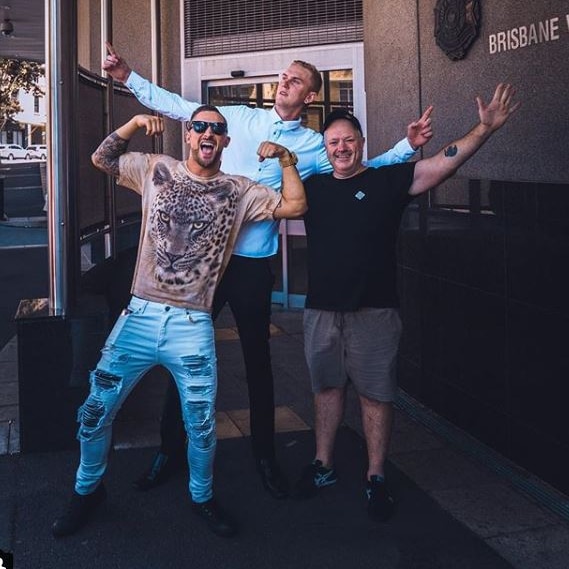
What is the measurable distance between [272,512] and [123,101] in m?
4.00

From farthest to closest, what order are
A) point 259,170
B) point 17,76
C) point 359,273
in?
point 17,76 < point 259,170 < point 359,273

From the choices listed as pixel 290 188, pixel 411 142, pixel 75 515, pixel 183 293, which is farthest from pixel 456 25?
pixel 75 515

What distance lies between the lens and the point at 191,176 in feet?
12.0

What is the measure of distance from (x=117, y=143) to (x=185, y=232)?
570 millimetres

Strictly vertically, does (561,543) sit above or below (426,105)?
below

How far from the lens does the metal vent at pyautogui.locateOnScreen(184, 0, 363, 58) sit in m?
8.38

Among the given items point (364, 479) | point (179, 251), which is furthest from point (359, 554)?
point (179, 251)

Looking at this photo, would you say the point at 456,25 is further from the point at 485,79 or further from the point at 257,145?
the point at 257,145

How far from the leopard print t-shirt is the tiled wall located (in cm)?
149

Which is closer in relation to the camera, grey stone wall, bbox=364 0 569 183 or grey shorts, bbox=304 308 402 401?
grey shorts, bbox=304 308 402 401

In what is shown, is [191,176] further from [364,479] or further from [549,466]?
[549,466]

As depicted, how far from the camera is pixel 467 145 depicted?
3660 millimetres

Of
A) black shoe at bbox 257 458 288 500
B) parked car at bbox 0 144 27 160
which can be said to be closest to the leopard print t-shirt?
black shoe at bbox 257 458 288 500

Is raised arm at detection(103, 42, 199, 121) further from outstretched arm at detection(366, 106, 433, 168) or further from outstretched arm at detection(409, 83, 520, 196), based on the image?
outstretched arm at detection(409, 83, 520, 196)
